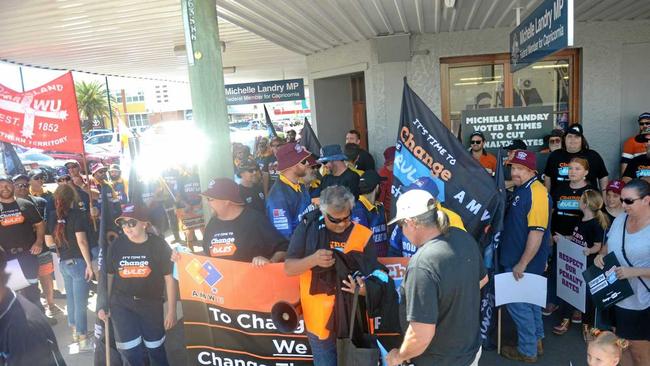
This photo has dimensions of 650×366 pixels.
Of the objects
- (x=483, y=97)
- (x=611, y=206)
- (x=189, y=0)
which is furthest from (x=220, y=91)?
(x=483, y=97)

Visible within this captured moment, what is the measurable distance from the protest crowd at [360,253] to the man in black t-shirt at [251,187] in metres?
0.03

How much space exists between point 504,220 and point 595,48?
533cm

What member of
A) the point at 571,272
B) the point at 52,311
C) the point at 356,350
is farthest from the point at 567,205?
the point at 52,311

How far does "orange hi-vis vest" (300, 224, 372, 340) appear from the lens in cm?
305

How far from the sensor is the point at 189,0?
13.8 feet

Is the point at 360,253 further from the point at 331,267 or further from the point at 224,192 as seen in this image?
the point at 224,192

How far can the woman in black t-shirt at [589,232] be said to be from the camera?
177 inches

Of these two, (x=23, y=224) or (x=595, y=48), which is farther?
(x=595, y=48)

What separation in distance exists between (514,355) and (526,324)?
1.16ft

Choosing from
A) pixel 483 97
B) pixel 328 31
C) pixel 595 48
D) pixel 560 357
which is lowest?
pixel 560 357

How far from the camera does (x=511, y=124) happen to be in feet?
18.7

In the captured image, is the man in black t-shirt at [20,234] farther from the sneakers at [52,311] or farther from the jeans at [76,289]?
the sneakers at [52,311]

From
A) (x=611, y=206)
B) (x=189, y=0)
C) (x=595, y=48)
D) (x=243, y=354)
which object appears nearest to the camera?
(x=243, y=354)

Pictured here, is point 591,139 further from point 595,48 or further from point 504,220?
point 504,220
